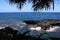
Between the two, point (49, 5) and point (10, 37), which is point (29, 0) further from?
point (10, 37)

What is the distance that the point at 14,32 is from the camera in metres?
3.49

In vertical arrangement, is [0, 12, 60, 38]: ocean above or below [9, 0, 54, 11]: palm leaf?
below

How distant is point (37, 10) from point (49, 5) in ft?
0.81

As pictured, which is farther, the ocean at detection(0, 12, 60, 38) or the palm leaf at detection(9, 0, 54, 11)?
the ocean at detection(0, 12, 60, 38)

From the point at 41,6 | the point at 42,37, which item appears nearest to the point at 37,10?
the point at 41,6

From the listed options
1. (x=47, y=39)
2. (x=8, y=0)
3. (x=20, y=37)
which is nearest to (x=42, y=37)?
(x=47, y=39)

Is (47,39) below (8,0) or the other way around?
below

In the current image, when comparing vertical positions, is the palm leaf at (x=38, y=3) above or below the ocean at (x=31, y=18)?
above

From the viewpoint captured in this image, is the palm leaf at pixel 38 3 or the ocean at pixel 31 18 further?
the ocean at pixel 31 18

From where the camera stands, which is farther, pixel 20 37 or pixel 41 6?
pixel 41 6

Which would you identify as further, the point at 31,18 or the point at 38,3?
the point at 31,18

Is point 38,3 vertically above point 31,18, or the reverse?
point 38,3

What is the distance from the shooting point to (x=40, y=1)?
11.7ft

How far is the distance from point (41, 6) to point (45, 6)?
3.0 inches
